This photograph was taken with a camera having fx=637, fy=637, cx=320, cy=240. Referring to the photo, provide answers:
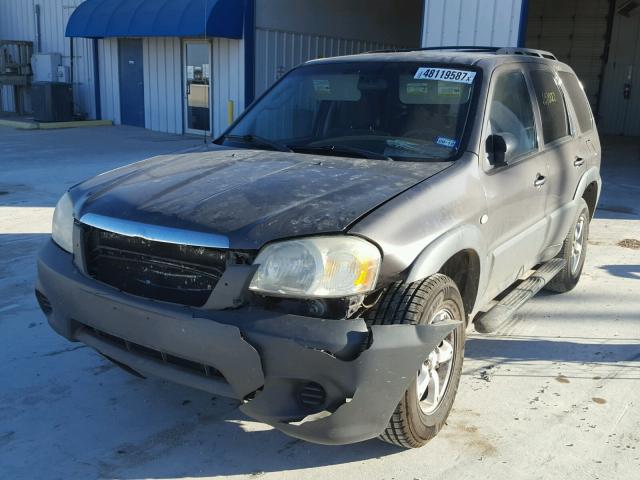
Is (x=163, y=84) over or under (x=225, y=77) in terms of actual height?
under

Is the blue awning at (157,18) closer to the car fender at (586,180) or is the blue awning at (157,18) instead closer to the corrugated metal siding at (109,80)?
the corrugated metal siding at (109,80)

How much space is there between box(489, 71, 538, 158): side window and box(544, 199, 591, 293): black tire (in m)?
1.18

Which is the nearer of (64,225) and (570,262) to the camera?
(64,225)

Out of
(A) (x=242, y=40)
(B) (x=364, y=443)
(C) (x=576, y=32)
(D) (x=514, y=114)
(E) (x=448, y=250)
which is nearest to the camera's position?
(E) (x=448, y=250)

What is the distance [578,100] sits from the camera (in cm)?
533

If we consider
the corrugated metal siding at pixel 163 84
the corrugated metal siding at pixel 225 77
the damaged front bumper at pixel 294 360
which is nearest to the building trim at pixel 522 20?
the corrugated metal siding at pixel 225 77

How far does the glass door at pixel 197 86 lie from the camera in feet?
56.5

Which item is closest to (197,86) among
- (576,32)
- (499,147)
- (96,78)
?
(96,78)

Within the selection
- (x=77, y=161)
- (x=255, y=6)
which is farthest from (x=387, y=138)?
(x=255, y=6)

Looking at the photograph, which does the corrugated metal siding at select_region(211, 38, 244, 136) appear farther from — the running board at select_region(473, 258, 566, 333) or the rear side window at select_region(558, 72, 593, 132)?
the running board at select_region(473, 258, 566, 333)

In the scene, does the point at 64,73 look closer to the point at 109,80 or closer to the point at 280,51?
the point at 109,80

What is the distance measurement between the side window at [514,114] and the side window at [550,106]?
0.68 ft

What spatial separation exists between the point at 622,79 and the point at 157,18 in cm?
1528

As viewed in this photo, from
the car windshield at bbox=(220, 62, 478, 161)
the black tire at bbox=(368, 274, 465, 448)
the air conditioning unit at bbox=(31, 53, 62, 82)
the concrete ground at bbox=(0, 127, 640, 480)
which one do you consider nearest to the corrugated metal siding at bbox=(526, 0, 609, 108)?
the air conditioning unit at bbox=(31, 53, 62, 82)
